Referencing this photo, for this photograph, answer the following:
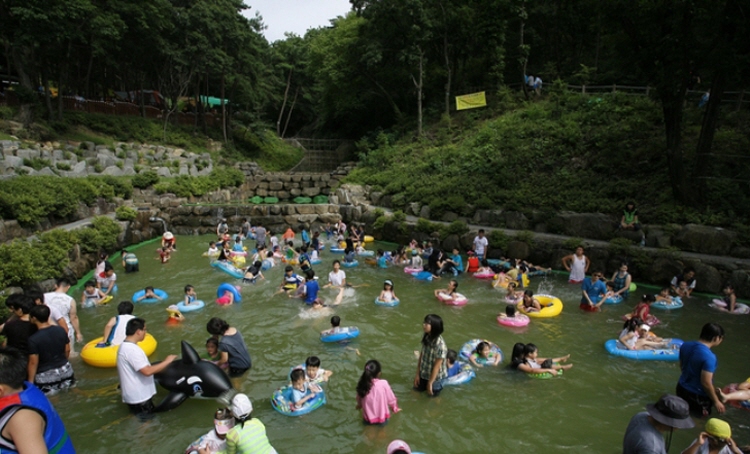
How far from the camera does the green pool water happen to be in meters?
5.97

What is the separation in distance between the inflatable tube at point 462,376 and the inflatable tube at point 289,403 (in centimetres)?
215

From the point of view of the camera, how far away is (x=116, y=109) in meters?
32.3

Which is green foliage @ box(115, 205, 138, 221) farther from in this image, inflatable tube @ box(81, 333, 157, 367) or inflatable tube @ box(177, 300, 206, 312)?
inflatable tube @ box(81, 333, 157, 367)

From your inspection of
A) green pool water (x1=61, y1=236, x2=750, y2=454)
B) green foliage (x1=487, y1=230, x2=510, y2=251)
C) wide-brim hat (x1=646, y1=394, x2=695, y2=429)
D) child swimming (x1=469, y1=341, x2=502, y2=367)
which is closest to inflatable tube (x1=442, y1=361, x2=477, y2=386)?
green pool water (x1=61, y1=236, x2=750, y2=454)

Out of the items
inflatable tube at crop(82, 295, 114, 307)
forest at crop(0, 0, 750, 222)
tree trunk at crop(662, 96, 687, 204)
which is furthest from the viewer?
tree trunk at crop(662, 96, 687, 204)

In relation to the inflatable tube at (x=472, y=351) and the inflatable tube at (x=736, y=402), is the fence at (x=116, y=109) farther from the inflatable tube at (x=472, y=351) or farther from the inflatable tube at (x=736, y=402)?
the inflatable tube at (x=736, y=402)

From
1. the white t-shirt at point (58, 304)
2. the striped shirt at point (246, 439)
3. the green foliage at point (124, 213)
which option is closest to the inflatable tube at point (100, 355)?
the white t-shirt at point (58, 304)

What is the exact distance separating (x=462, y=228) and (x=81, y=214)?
15.9 meters

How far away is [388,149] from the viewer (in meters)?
30.7

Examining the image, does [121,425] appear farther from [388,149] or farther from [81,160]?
[388,149]

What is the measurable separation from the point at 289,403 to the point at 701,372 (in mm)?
5784

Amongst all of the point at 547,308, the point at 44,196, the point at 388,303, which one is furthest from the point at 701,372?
the point at 44,196

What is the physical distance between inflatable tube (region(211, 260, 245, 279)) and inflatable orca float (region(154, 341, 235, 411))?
775cm

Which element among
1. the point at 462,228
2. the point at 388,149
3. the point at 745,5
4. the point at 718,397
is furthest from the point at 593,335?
the point at 388,149
